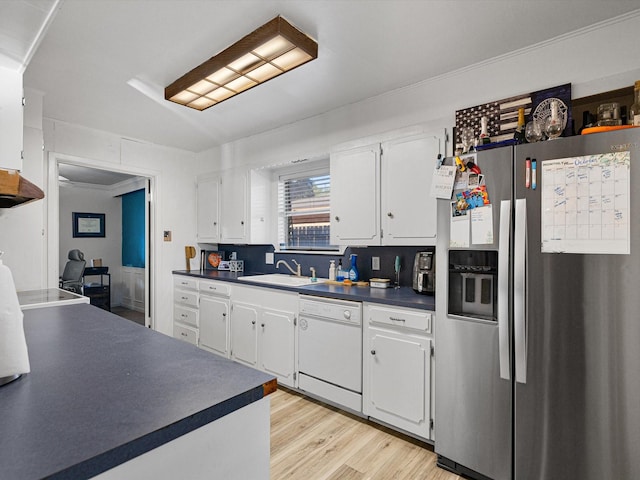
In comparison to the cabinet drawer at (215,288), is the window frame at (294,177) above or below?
above

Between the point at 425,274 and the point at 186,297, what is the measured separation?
2.82 metres

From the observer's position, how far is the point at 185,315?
13.2 feet

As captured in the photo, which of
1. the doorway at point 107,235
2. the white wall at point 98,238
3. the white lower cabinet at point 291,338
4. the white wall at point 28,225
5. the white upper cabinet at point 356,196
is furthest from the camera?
the white wall at point 98,238

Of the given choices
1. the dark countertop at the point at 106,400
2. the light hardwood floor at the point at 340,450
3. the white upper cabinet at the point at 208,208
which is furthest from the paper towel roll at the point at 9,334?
the white upper cabinet at the point at 208,208

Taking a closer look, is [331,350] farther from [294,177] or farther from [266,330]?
[294,177]

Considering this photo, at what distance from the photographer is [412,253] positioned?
2.77 m

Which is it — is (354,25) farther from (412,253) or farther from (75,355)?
(75,355)

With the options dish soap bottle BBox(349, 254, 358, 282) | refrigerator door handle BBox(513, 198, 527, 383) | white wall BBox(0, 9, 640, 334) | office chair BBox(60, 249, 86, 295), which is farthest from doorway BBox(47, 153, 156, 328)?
refrigerator door handle BBox(513, 198, 527, 383)

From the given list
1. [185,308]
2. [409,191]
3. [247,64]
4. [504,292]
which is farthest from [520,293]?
[185,308]

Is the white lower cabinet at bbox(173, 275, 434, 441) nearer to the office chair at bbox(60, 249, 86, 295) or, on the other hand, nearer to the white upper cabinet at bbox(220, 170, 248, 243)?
the white upper cabinet at bbox(220, 170, 248, 243)

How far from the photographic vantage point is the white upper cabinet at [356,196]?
2715 millimetres

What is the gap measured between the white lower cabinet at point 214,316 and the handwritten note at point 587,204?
9.13 ft

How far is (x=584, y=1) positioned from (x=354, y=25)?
1125 mm

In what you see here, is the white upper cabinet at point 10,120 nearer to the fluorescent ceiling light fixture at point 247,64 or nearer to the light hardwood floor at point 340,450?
the fluorescent ceiling light fixture at point 247,64
